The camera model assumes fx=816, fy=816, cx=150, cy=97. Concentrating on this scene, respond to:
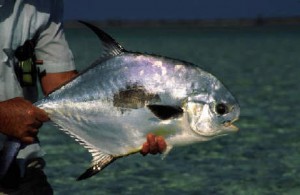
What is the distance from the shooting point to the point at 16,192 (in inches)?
157

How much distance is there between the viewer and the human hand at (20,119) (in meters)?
3.58

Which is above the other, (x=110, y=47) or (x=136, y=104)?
(x=110, y=47)

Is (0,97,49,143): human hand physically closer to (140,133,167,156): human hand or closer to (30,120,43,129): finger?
(30,120,43,129): finger

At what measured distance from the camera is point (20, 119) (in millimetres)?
3582

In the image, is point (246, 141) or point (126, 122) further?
point (246, 141)

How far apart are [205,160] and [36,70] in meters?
8.95

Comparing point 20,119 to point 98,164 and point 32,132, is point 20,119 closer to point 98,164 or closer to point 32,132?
point 32,132

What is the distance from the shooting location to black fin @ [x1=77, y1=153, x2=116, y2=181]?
3.46m

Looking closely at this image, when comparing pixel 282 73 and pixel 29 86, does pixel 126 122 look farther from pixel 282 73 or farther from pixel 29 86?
pixel 282 73

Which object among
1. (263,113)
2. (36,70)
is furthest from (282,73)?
(36,70)

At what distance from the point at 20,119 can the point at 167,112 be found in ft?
2.26

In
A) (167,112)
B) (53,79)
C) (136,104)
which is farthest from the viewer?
(53,79)

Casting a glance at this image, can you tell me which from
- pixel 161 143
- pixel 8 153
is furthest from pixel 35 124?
pixel 161 143

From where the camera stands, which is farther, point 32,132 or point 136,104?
point 32,132
